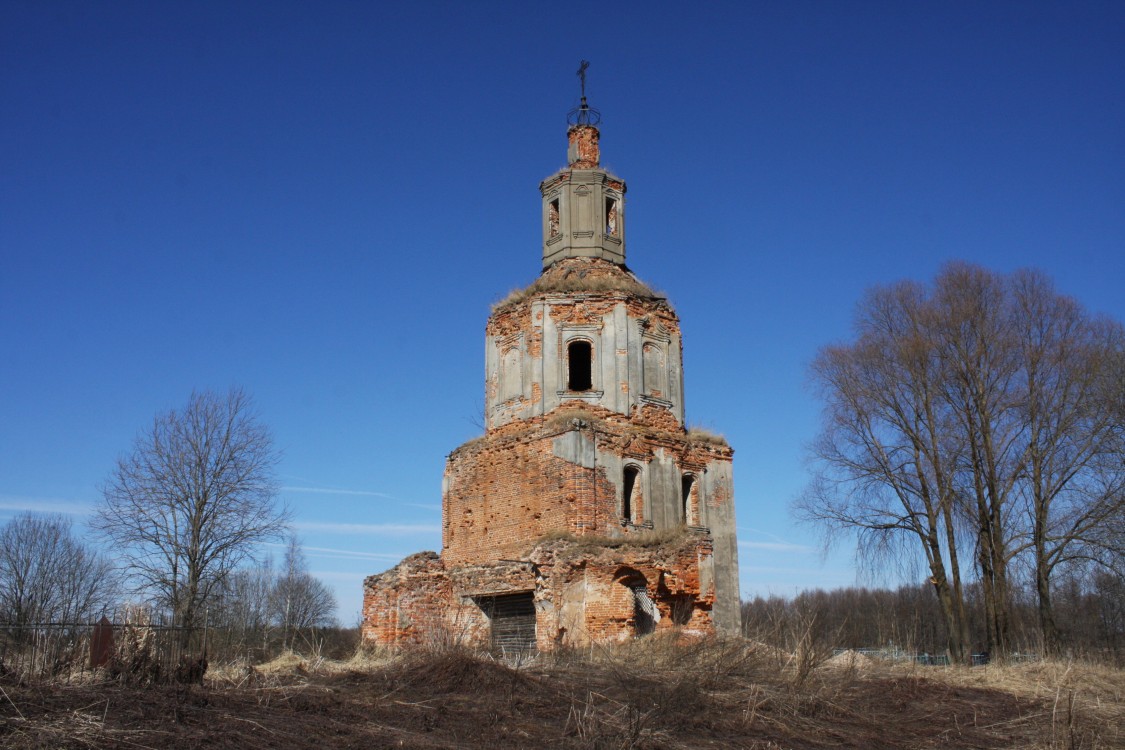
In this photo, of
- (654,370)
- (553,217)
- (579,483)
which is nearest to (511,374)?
(654,370)

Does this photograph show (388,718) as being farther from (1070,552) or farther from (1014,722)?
(1070,552)

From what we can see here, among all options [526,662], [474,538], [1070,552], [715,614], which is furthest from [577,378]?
[1070,552]

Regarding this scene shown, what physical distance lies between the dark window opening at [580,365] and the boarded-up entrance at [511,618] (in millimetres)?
5430

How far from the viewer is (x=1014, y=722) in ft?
36.0

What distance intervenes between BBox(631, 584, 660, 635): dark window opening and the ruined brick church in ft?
0.12

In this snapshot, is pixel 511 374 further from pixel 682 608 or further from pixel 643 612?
pixel 682 608

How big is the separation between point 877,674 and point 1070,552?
10.3m

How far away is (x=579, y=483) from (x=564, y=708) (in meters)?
10.1

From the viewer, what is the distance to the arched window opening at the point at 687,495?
859 inches

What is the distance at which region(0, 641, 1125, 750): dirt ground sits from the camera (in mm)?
7328

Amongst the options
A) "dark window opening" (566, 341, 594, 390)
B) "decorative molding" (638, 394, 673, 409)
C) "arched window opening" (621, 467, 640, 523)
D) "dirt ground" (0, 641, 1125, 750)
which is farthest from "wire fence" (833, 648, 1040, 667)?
"dark window opening" (566, 341, 594, 390)

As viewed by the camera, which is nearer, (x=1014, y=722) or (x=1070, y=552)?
(x=1014, y=722)

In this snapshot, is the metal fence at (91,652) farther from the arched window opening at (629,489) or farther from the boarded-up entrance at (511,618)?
the arched window opening at (629,489)

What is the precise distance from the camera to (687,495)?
72.2ft
